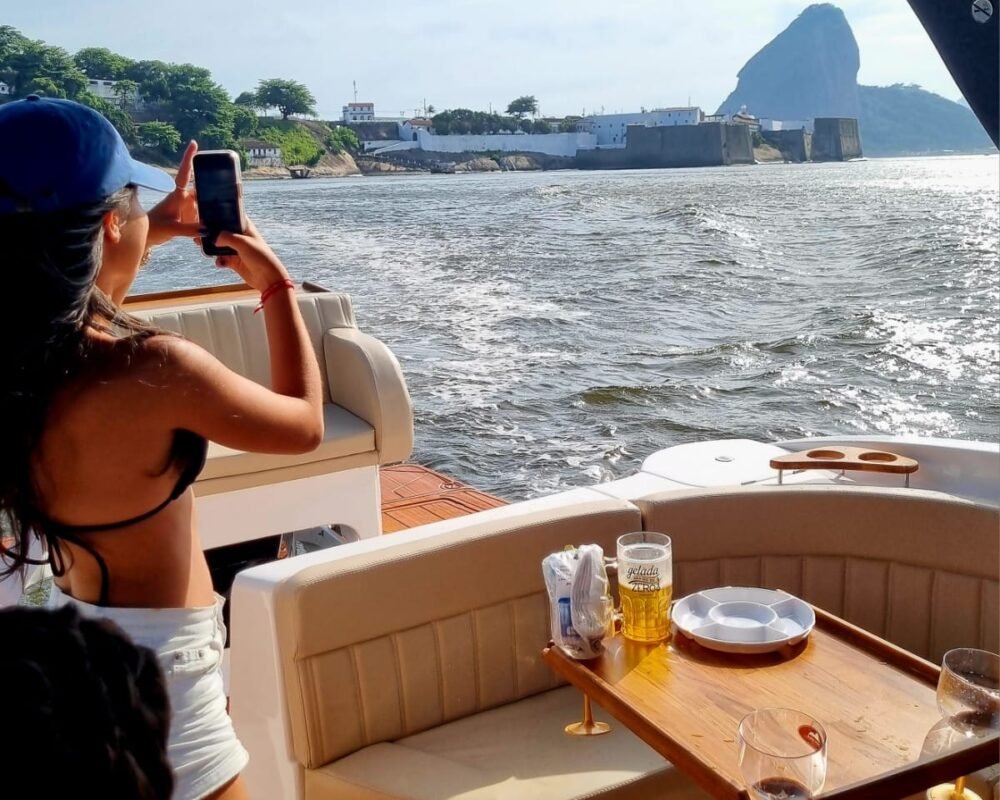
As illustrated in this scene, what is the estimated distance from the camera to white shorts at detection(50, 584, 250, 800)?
105cm

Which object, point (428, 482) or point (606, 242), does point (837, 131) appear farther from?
point (428, 482)

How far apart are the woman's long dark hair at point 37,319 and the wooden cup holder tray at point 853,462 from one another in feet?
5.55

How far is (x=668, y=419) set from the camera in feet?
25.7

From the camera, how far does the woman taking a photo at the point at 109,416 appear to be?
3.07 ft

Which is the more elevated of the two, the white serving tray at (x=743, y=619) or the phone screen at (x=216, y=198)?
the phone screen at (x=216, y=198)

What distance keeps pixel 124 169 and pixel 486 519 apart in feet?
3.78

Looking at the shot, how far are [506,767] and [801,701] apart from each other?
0.53 meters

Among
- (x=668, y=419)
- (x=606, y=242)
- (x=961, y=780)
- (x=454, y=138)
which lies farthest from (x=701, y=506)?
(x=454, y=138)

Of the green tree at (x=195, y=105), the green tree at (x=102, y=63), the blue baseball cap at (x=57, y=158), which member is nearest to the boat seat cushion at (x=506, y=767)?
the blue baseball cap at (x=57, y=158)

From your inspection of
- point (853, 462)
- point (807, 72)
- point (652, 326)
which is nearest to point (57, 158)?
point (853, 462)

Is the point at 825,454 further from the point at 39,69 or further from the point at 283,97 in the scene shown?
the point at 283,97

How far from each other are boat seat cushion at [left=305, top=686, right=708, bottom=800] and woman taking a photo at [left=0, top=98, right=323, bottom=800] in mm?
623

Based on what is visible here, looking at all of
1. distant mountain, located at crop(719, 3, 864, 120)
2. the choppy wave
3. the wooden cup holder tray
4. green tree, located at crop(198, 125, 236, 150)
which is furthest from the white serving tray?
distant mountain, located at crop(719, 3, 864, 120)

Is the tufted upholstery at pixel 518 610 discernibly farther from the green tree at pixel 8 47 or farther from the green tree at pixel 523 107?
the green tree at pixel 523 107
